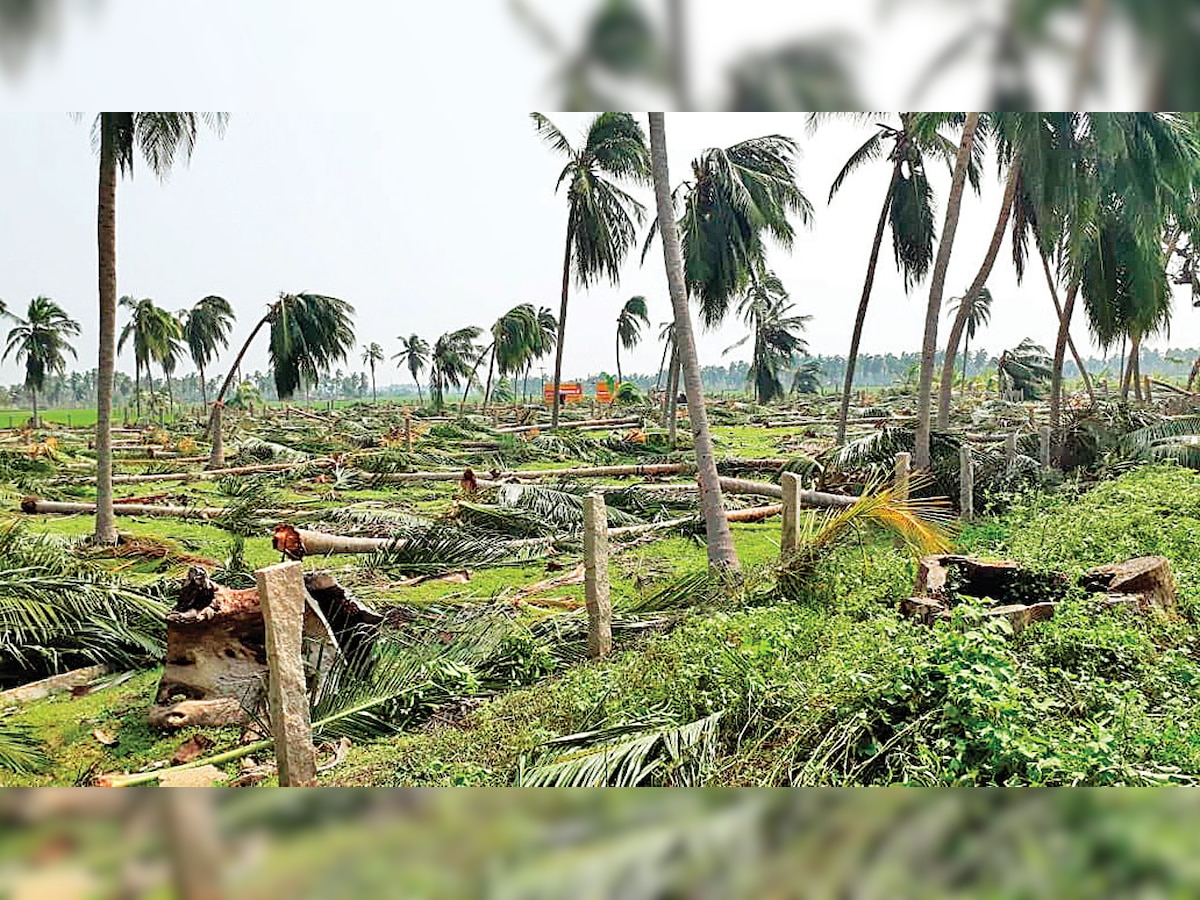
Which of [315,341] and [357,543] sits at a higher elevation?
[315,341]

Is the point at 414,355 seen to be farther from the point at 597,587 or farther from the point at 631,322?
the point at 597,587

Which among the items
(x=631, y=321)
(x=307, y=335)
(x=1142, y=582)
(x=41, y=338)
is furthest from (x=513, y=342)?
(x=1142, y=582)

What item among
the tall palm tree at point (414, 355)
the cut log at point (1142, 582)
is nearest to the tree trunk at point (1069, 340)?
the cut log at point (1142, 582)

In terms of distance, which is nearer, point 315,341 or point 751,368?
point 315,341

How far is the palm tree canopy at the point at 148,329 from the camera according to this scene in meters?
4.09

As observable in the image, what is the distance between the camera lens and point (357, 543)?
15.3ft

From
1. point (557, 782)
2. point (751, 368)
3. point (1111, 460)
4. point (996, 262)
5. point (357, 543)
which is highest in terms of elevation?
point (996, 262)

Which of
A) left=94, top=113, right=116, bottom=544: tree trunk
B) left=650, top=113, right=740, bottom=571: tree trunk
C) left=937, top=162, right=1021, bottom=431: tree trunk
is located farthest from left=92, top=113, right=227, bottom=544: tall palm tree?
left=937, top=162, right=1021, bottom=431: tree trunk

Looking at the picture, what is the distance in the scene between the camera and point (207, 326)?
4199 millimetres

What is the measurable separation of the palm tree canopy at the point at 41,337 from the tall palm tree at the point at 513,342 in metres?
2.08
